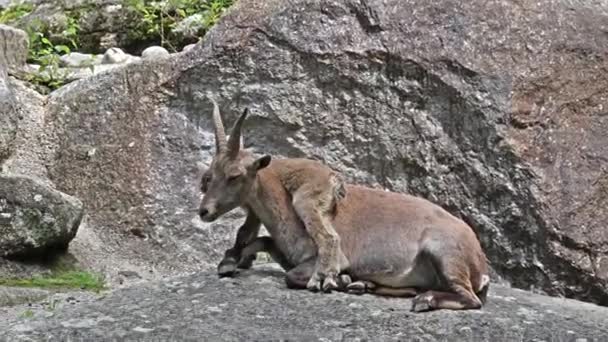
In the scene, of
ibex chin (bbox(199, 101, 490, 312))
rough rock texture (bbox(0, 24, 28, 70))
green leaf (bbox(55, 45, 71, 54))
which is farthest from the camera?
green leaf (bbox(55, 45, 71, 54))

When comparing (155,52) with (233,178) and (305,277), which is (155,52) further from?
(305,277)

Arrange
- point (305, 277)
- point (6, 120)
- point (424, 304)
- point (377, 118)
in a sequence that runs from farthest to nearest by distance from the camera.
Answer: point (377, 118) < point (6, 120) < point (305, 277) < point (424, 304)

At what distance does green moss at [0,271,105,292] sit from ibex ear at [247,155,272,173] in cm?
151

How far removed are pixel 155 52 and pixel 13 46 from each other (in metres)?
1.41

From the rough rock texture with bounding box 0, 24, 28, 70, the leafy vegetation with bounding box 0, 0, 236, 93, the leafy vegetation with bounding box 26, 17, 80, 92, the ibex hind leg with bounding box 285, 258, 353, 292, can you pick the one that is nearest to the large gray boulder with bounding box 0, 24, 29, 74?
the rough rock texture with bounding box 0, 24, 28, 70

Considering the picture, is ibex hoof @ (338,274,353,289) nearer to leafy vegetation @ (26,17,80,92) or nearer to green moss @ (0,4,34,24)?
leafy vegetation @ (26,17,80,92)

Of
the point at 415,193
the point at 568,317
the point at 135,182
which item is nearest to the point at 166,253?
the point at 135,182

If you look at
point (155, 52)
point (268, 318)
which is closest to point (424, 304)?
point (268, 318)

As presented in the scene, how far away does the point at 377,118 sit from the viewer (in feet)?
34.8

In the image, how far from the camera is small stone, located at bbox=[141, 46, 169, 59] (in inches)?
440

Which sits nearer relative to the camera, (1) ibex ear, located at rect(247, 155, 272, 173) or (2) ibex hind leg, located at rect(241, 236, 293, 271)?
(1) ibex ear, located at rect(247, 155, 272, 173)

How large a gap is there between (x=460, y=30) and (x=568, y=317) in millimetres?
3041

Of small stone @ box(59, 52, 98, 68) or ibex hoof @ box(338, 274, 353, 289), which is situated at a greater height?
small stone @ box(59, 52, 98, 68)

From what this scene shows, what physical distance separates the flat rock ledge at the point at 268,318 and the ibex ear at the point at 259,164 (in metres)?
0.80
